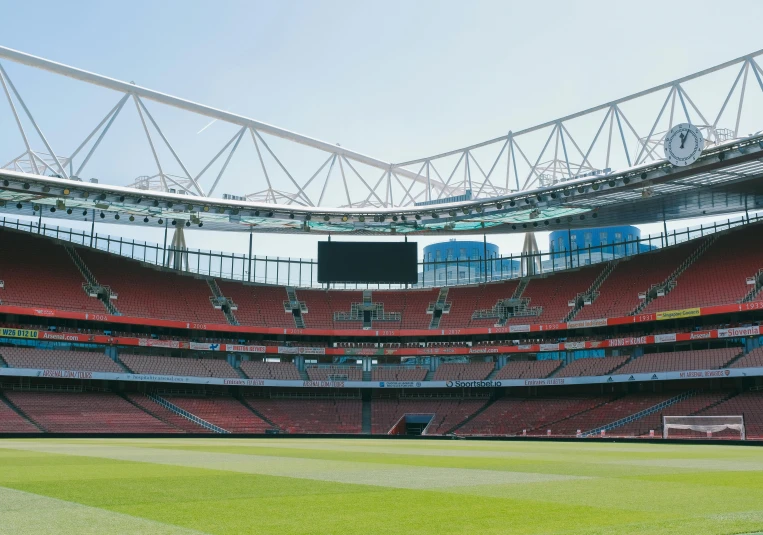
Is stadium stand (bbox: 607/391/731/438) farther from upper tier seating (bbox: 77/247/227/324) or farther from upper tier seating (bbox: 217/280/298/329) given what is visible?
upper tier seating (bbox: 77/247/227/324)

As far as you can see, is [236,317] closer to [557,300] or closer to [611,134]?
[557,300]

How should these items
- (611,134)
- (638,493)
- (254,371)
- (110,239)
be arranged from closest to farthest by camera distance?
(638,493)
(611,134)
(254,371)
(110,239)

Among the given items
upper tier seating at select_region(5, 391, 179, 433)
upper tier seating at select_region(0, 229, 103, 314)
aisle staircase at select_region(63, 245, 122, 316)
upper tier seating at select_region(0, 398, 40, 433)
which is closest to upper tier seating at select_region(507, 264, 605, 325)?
upper tier seating at select_region(5, 391, 179, 433)

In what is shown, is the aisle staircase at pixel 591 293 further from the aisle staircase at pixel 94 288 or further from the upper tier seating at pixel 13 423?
the upper tier seating at pixel 13 423

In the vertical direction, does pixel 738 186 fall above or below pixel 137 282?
above

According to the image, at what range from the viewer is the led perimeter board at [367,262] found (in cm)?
7338

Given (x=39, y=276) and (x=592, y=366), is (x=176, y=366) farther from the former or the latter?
(x=592, y=366)

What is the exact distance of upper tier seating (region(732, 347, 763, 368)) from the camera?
50.2m

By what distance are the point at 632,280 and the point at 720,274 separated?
27.3 ft

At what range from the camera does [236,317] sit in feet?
231

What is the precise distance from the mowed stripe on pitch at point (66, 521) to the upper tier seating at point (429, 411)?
51.3 m

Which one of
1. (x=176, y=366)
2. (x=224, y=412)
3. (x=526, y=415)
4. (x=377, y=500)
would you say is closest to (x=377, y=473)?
(x=377, y=500)

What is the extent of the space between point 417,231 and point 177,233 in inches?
896

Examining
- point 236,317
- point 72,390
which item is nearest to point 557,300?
point 236,317
